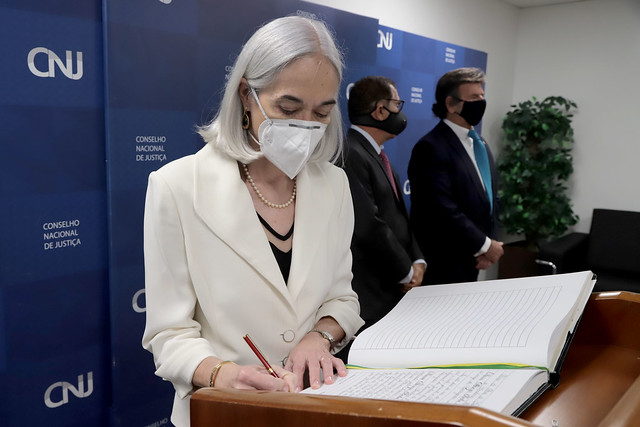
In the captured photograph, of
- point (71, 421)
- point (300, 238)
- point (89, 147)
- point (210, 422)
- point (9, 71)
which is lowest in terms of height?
point (71, 421)

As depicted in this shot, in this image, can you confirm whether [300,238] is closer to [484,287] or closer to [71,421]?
[484,287]

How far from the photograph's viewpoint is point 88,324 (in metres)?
2.08

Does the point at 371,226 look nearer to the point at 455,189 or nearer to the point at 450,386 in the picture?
the point at 455,189

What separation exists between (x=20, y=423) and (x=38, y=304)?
438 mm

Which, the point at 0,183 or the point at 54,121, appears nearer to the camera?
the point at 0,183

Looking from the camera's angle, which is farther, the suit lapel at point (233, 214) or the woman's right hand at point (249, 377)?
the suit lapel at point (233, 214)

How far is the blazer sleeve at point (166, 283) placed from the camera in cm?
107

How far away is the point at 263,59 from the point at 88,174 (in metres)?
1.19

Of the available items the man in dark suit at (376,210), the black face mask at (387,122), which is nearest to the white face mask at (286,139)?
the man in dark suit at (376,210)

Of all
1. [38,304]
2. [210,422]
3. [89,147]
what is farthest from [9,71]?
[210,422]

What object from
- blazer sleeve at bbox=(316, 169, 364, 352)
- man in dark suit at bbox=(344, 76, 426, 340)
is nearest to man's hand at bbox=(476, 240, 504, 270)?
man in dark suit at bbox=(344, 76, 426, 340)

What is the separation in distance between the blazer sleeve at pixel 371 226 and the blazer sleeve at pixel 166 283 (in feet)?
5.05

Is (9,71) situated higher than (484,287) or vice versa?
(9,71)

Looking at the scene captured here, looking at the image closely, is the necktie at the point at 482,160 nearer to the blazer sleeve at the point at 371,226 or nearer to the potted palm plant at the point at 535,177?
the blazer sleeve at the point at 371,226
